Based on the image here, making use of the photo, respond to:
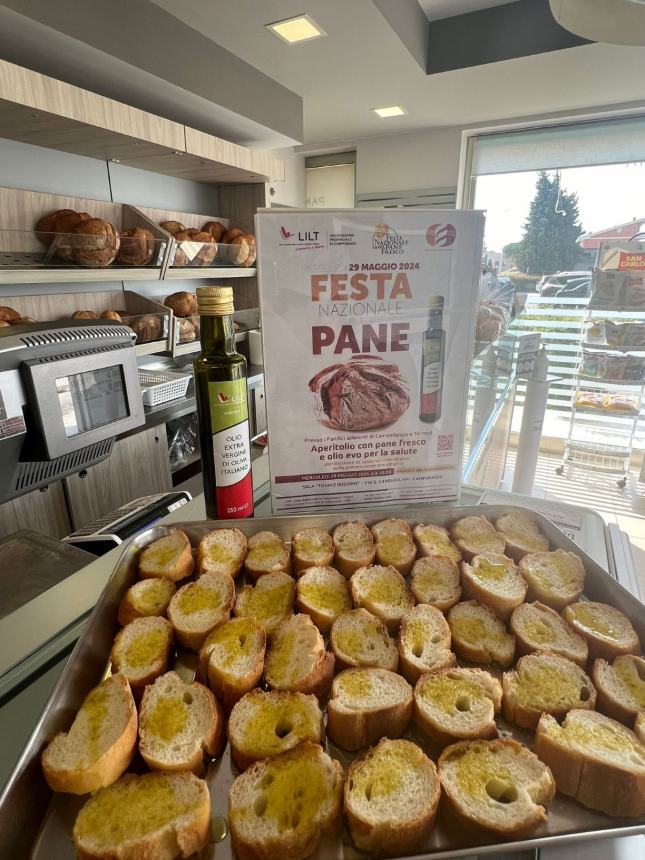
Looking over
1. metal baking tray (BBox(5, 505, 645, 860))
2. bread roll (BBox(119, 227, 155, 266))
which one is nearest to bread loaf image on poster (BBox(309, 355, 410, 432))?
metal baking tray (BBox(5, 505, 645, 860))

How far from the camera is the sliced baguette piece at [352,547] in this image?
2.73 feet

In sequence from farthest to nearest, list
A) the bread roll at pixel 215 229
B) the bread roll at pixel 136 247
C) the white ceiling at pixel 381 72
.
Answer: the bread roll at pixel 215 229 < the white ceiling at pixel 381 72 < the bread roll at pixel 136 247

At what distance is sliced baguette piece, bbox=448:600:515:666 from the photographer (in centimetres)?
68

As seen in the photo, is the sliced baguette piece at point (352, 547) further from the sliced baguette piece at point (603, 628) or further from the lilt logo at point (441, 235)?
the lilt logo at point (441, 235)

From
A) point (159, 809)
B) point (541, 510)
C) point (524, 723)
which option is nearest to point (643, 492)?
point (541, 510)

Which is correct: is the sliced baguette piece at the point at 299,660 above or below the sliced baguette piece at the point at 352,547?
below

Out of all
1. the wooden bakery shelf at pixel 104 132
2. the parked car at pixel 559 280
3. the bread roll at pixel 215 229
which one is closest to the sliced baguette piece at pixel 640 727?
the wooden bakery shelf at pixel 104 132

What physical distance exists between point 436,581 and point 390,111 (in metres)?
4.43

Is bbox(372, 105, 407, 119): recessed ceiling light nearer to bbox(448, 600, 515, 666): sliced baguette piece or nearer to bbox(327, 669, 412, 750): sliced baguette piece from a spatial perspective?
bbox(448, 600, 515, 666): sliced baguette piece

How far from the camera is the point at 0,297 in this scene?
7.08 feet

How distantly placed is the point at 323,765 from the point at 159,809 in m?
0.17

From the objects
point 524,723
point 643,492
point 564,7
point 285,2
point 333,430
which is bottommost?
point 643,492

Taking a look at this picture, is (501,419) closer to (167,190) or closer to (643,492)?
(643,492)

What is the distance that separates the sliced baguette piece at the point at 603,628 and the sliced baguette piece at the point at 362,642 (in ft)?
0.89
